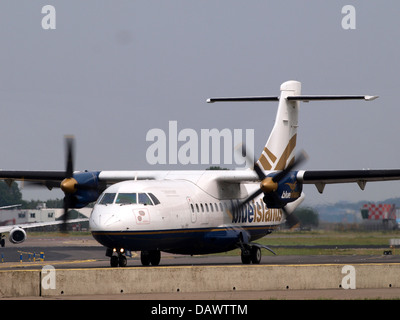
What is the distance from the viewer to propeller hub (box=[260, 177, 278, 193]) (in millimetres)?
31156

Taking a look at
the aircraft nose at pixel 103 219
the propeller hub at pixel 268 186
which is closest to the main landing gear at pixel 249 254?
the propeller hub at pixel 268 186

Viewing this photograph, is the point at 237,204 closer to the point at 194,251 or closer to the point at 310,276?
the point at 194,251

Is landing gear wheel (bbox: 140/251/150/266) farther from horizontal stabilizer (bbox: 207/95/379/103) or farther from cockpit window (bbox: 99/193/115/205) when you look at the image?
horizontal stabilizer (bbox: 207/95/379/103)

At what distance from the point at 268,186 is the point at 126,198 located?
586 centimetres

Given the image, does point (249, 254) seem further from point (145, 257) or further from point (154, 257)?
point (145, 257)

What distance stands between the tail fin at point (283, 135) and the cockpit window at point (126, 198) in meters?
9.43

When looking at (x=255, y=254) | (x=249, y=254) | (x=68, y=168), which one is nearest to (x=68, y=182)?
(x=68, y=168)

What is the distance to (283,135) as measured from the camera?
37344 mm

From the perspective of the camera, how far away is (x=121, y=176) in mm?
34219

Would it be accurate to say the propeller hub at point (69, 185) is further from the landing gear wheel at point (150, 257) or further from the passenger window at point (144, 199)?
the passenger window at point (144, 199)

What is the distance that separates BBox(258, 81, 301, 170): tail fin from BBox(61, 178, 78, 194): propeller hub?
840 cm

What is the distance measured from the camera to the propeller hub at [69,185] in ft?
104

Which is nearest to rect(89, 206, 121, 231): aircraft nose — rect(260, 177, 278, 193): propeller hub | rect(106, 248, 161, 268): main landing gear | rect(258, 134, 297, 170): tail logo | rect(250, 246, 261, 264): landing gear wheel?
rect(106, 248, 161, 268): main landing gear
